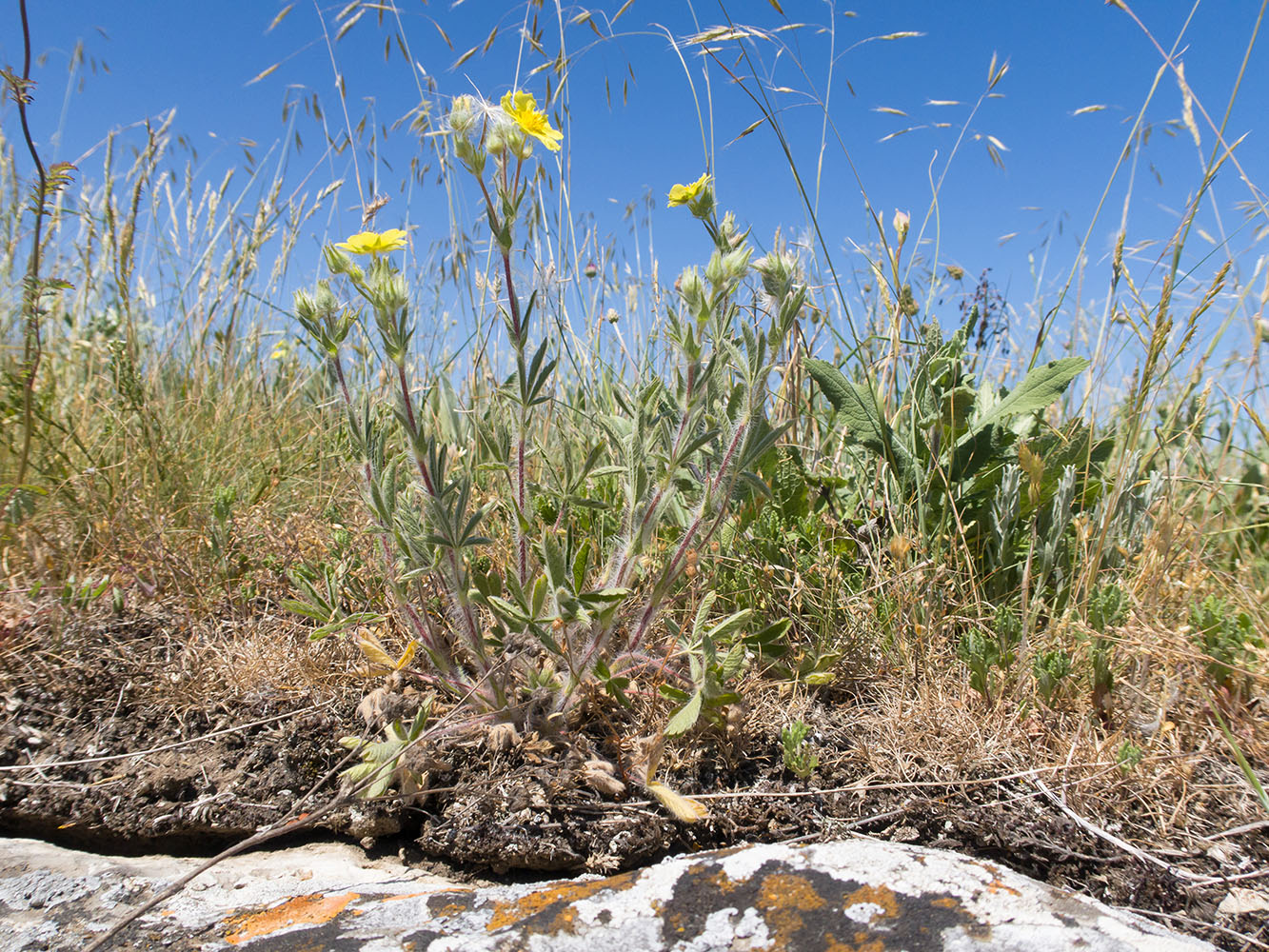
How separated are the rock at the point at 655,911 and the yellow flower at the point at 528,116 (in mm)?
1216

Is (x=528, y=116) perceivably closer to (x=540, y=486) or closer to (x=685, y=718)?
(x=540, y=486)

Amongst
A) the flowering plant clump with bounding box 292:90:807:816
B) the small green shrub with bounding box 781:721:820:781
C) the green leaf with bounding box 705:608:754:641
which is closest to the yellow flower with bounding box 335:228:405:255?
the flowering plant clump with bounding box 292:90:807:816

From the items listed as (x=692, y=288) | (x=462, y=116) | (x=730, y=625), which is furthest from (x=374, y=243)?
(x=730, y=625)

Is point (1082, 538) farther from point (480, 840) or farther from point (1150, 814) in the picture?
point (480, 840)

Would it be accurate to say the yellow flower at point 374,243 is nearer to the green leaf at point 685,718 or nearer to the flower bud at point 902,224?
the green leaf at point 685,718

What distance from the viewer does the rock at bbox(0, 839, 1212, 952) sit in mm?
1054

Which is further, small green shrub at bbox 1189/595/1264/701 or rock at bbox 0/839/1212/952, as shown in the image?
small green shrub at bbox 1189/595/1264/701

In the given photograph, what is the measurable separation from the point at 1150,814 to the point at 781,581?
861 millimetres

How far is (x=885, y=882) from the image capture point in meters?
1.14

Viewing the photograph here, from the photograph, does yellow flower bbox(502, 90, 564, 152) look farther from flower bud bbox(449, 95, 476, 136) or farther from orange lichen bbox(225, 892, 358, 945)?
orange lichen bbox(225, 892, 358, 945)

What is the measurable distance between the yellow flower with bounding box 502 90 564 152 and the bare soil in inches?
43.8

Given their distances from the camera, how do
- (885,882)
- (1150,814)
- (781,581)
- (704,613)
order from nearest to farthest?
(885,882) → (1150,814) → (704,613) → (781,581)

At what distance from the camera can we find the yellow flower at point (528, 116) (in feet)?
4.45

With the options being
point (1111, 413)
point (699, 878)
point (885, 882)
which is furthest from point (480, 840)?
point (1111, 413)
